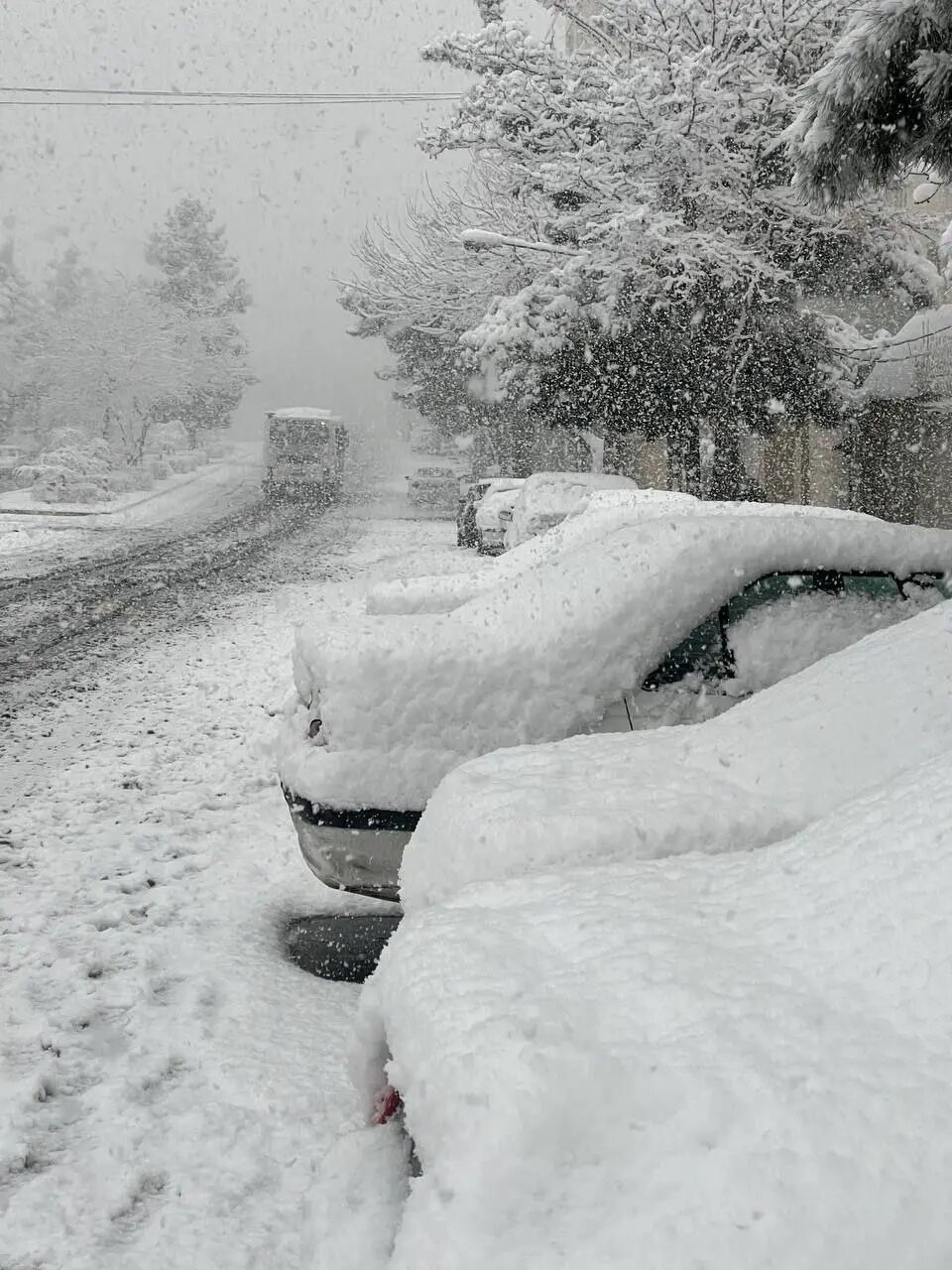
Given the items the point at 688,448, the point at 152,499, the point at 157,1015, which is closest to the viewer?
the point at 157,1015

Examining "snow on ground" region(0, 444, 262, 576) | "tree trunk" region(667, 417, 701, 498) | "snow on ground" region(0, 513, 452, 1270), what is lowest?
"snow on ground" region(0, 513, 452, 1270)

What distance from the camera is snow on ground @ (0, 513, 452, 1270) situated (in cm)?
263

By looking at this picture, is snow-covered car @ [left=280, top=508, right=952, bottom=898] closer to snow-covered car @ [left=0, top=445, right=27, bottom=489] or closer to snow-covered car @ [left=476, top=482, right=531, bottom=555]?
snow-covered car @ [left=476, top=482, right=531, bottom=555]

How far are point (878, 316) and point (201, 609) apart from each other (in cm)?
1680

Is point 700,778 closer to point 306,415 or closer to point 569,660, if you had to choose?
point 569,660

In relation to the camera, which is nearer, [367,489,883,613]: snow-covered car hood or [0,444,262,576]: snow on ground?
[367,489,883,613]: snow-covered car hood

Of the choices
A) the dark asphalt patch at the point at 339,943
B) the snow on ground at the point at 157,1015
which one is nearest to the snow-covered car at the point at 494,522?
the snow on ground at the point at 157,1015

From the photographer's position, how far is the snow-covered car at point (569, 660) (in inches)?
148

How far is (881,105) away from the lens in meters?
6.70

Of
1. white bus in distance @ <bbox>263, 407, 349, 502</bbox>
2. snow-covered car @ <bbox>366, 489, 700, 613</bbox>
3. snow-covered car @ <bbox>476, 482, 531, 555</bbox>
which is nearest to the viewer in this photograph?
snow-covered car @ <bbox>366, 489, 700, 613</bbox>

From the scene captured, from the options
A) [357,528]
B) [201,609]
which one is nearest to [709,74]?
[201,609]

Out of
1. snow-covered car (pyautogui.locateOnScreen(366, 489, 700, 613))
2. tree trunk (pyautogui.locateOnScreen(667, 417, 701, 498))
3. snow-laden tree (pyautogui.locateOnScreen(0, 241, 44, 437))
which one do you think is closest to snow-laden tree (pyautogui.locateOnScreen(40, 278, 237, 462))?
snow-laden tree (pyautogui.locateOnScreen(0, 241, 44, 437))

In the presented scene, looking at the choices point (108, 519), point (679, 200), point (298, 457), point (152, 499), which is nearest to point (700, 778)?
point (679, 200)

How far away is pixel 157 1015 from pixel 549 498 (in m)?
12.0
